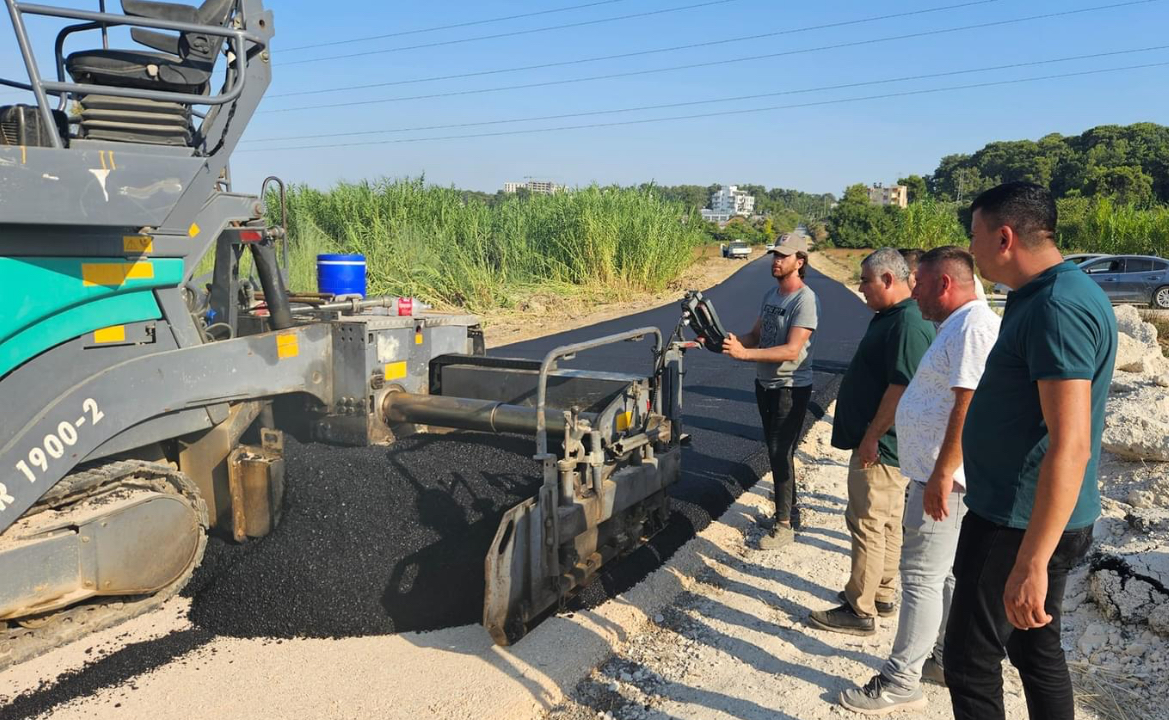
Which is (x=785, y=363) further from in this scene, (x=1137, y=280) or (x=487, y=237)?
(x=1137, y=280)

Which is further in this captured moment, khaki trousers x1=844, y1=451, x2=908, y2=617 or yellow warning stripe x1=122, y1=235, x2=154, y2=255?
khaki trousers x1=844, y1=451, x2=908, y2=617

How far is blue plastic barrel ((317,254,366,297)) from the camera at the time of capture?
581 cm

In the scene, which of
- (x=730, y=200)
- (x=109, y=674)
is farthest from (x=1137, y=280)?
(x=730, y=200)

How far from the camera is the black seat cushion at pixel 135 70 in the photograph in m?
3.61

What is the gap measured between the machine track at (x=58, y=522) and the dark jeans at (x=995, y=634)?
11.0 feet

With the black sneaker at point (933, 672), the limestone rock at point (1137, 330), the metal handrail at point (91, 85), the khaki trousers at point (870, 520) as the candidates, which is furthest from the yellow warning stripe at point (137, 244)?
the limestone rock at point (1137, 330)

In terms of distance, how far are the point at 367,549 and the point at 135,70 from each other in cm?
241

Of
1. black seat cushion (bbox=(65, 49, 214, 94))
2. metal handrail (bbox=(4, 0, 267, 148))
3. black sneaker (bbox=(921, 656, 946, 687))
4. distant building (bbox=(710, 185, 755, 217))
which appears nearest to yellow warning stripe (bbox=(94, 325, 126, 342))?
metal handrail (bbox=(4, 0, 267, 148))

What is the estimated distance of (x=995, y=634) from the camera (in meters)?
2.43

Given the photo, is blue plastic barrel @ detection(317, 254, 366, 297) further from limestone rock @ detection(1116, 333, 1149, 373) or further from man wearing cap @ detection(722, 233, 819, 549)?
limestone rock @ detection(1116, 333, 1149, 373)

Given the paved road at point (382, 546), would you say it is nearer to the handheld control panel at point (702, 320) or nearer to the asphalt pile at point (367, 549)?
the asphalt pile at point (367, 549)

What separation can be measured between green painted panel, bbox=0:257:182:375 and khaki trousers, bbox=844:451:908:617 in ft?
10.7

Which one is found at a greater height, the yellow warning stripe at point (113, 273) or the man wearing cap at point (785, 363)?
the yellow warning stripe at point (113, 273)

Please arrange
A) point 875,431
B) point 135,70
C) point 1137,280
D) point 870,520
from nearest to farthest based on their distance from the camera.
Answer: point 135,70 → point 875,431 → point 870,520 → point 1137,280
